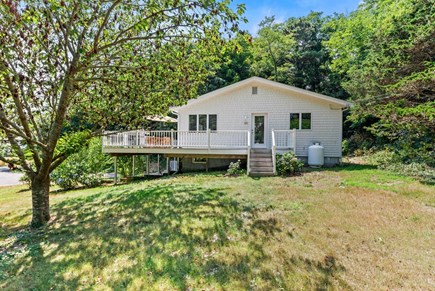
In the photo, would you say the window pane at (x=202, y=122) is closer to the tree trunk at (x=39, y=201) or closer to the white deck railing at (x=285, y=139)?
the white deck railing at (x=285, y=139)

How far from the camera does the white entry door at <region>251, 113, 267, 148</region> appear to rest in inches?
574

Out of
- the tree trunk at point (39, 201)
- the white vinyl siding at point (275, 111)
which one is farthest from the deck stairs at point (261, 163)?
the tree trunk at point (39, 201)

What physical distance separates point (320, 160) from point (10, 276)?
12.0 metres

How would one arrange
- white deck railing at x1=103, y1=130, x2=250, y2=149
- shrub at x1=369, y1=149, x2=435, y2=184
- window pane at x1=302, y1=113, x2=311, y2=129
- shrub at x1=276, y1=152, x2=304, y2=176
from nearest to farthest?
shrub at x1=369, y1=149, x2=435, y2=184, shrub at x1=276, y1=152, x2=304, y2=176, white deck railing at x1=103, y1=130, x2=250, y2=149, window pane at x1=302, y1=113, x2=311, y2=129

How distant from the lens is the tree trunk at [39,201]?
20.5 feet

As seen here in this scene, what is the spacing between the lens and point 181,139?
13617mm

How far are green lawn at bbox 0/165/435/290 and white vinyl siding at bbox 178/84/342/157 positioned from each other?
6.19 meters

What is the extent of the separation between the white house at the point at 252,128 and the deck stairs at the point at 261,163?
3.5 inches

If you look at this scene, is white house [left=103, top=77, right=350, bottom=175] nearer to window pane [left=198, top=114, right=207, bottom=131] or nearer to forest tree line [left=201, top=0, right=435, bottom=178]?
window pane [left=198, top=114, right=207, bottom=131]

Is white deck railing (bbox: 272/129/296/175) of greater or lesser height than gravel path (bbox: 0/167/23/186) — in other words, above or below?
above

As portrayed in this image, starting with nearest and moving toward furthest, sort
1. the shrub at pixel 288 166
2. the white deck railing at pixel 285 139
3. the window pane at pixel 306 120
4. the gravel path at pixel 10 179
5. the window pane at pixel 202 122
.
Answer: the shrub at pixel 288 166, the white deck railing at pixel 285 139, the window pane at pixel 306 120, the window pane at pixel 202 122, the gravel path at pixel 10 179

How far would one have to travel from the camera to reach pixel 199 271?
3738mm

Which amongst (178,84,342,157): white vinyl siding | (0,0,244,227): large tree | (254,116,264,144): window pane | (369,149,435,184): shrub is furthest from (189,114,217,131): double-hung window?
(369,149,435,184): shrub

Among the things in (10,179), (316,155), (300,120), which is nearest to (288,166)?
(316,155)
